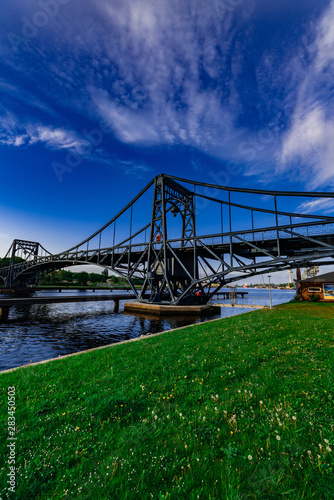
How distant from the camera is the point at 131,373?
6309mm

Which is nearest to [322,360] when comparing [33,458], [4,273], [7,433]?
[33,458]

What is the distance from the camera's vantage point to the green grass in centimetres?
245

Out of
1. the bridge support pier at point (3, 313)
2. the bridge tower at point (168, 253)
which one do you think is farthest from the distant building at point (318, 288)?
the bridge support pier at point (3, 313)

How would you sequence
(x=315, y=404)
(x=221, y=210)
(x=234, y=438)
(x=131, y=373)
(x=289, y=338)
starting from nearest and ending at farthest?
(x=234, y=438), (x=315, y=404), (x=131, y=373), (x=289, y=338), (x=221, y=210)

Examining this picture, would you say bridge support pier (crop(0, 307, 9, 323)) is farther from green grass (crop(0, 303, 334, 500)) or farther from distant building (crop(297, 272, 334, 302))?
distant building (crop(297, 272, 334, 302))

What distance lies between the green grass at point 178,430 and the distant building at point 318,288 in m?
33.6

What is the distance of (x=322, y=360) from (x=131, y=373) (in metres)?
5.88

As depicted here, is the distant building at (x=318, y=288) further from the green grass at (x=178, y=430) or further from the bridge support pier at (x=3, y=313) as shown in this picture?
the bridge support pier at (x=3, y=313)

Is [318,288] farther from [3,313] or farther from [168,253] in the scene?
[3,313]

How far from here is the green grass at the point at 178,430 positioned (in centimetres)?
245

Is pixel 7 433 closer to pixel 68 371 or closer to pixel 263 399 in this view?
pixel 68 371

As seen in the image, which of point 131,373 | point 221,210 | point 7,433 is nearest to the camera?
point 7,433

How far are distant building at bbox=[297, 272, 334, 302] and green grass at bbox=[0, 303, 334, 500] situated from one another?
110 feet

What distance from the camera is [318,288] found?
3488cm
